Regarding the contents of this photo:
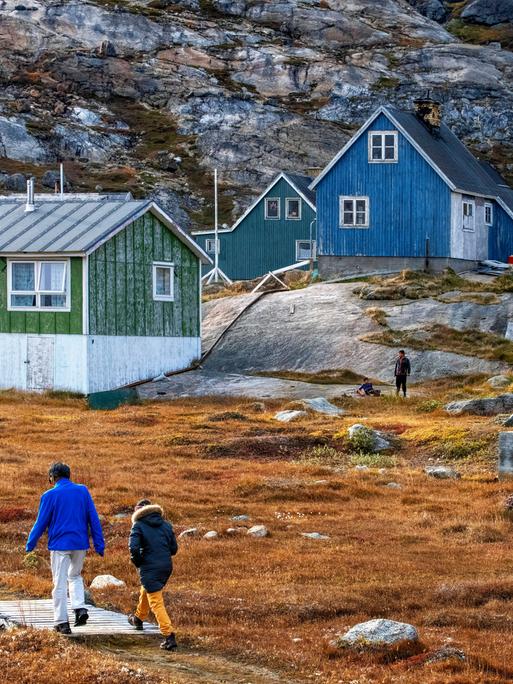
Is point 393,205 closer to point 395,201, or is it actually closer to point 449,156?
point 395,201

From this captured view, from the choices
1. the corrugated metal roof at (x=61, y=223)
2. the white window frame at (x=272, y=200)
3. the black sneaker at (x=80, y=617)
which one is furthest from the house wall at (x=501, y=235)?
the black sneaker at (x=80, y=617)

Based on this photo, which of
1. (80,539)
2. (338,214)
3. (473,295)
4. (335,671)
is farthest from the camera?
(338,214)

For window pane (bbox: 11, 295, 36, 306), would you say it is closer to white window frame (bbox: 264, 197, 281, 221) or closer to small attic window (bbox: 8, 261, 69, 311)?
small attic window (bbox: 8, 261, 69, 311)

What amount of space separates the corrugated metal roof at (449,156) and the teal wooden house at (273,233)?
33.7ft

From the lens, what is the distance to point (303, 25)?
145 metres

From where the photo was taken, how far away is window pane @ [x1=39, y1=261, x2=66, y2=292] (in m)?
42.4

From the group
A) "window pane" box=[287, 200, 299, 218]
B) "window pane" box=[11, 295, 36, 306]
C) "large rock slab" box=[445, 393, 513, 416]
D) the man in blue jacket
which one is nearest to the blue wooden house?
"window pane" box=[287, 200, 299, 218]

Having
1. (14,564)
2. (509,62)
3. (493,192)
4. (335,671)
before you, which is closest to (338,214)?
(493,192)

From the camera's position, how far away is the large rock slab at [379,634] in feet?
44.3

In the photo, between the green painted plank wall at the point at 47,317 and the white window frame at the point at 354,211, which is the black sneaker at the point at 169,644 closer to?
the green painted plank wall at the point at 47,317

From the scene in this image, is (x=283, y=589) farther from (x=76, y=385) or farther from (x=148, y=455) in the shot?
(x=76, y=385)

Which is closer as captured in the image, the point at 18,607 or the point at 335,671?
the point at 335,671

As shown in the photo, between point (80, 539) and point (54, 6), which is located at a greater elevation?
point (54, 6)

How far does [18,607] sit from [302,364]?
32385 mm
